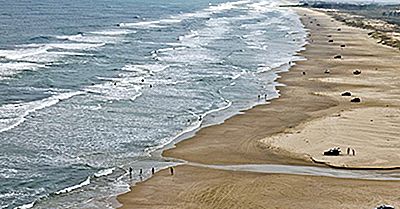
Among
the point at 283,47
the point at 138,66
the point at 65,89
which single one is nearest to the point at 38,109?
the point at 65,89

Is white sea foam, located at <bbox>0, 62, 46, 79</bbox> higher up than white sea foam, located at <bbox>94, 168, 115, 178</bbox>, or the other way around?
white sea foam, located at <bbox>0, 62, 46, 79</bbox>

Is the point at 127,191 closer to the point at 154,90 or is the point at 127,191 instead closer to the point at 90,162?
the point at 90,162

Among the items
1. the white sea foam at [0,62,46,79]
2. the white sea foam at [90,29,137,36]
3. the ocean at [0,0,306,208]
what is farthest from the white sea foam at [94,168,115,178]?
the white sea foam at [90,29,137,36]

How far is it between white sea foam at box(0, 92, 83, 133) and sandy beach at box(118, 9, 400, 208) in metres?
12.3

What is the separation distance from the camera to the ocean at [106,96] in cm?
3509

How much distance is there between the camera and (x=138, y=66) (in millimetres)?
73188

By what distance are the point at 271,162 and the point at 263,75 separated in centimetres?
3295

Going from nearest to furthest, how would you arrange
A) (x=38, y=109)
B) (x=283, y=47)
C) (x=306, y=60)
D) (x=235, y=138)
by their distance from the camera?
(x=235, y=138), (x=38, y=109), (x=306, y=60), (x=283, y=47)

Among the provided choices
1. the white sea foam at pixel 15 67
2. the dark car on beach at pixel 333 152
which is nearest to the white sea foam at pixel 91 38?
the white sea foam at pixel 15 67

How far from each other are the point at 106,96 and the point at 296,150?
21.7m

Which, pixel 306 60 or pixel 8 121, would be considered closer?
pixel 8 121

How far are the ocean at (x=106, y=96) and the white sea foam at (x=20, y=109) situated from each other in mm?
75

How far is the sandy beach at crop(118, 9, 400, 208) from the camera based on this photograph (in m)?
31.9

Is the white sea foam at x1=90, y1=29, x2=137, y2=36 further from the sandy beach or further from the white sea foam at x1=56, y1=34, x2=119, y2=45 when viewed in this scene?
the sandy beach
